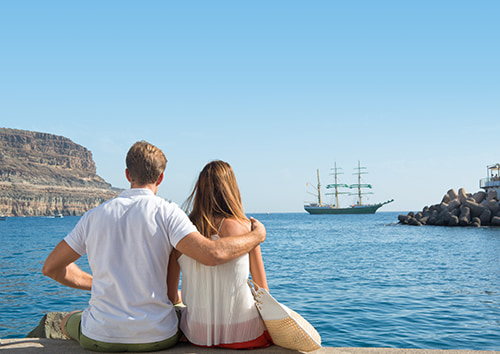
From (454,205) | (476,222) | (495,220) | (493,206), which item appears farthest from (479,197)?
(495,220)

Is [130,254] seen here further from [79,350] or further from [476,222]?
[476,222]

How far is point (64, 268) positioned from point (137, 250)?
59cm

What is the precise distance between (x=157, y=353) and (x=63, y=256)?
2.61 feet

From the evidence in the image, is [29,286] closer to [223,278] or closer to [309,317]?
[309,317]

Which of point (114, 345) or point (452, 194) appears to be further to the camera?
point (452, 194)

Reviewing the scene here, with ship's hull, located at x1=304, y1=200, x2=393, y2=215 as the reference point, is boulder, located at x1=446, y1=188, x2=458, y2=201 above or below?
above

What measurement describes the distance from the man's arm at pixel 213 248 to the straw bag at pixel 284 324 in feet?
1.04

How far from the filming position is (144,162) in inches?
96.6

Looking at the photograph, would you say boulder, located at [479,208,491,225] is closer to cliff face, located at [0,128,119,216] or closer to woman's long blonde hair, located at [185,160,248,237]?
woman's long blonde hair, located at [185,160,248,237]

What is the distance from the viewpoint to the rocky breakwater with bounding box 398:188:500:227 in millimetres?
38406

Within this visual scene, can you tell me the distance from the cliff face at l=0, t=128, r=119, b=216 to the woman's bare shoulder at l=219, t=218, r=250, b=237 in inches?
5494

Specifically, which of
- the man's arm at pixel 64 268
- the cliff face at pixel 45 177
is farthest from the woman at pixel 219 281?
the cliff face at pixel 45 177

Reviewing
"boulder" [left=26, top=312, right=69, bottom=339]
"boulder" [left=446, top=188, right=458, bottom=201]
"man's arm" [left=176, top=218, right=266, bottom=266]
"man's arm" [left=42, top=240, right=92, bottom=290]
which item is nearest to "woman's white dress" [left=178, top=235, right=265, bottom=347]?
"man's arm" [left=176, top=218, right=266, bottom=266]

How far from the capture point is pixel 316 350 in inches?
112
